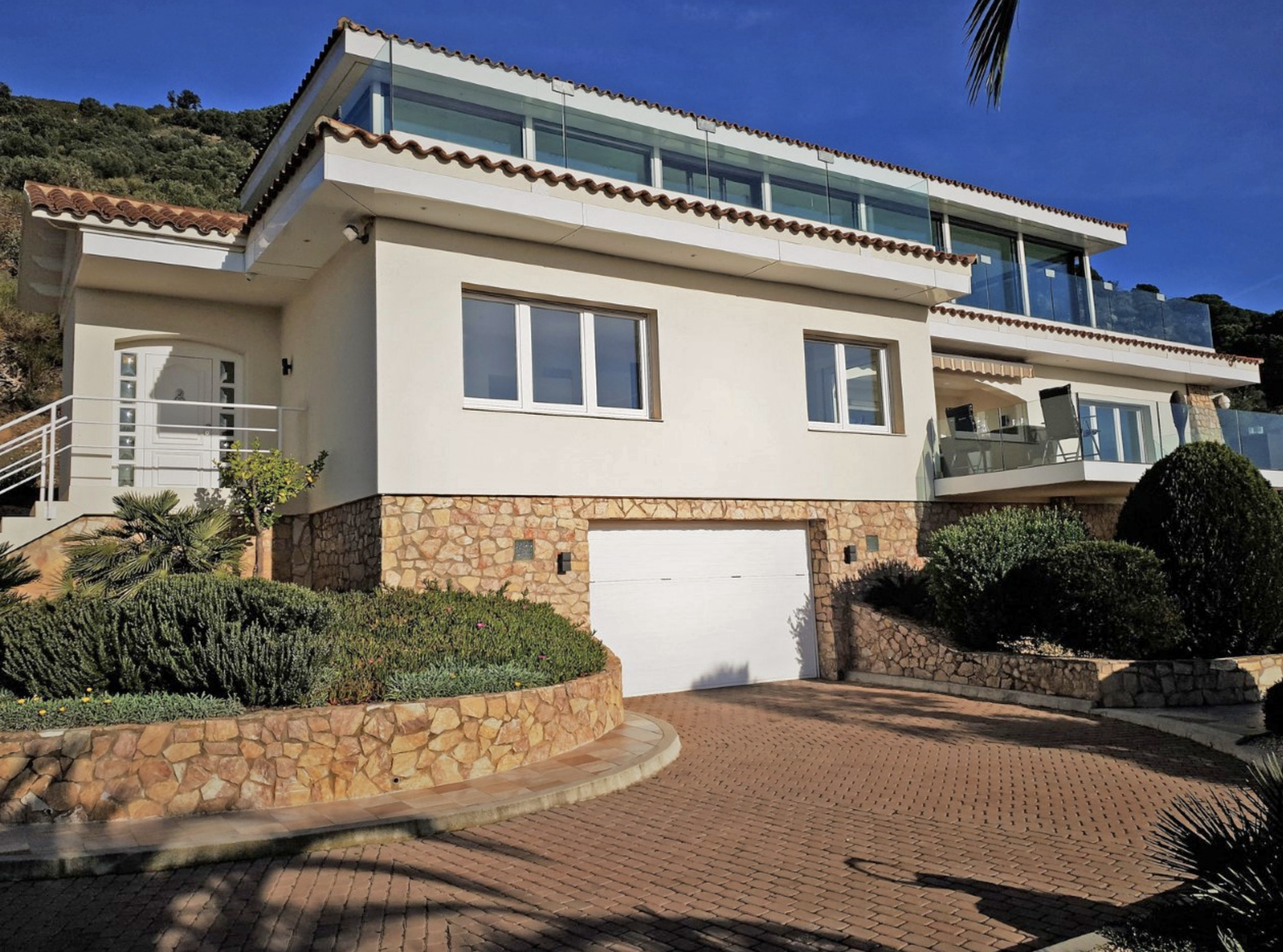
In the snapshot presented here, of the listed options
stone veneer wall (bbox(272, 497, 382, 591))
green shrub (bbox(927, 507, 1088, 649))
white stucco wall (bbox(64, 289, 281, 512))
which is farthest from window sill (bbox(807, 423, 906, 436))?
white stucco wall (bbox(64, 289, 281, 512))

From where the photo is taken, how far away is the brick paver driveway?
5289 millimetres

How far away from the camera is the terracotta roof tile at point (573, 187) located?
1178cm

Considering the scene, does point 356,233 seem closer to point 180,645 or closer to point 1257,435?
point 180,645

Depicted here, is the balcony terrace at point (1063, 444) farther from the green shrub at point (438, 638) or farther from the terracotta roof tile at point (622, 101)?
the green shrub at point (438, 638)

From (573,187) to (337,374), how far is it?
431 cm

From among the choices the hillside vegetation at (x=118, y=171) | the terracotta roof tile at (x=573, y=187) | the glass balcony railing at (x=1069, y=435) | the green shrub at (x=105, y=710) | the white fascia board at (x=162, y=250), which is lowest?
the green shrub at (x=105, y=710)

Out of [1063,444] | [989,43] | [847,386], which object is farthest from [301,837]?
[1063,444]

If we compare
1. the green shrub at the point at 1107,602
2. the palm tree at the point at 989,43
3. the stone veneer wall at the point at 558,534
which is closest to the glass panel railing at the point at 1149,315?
the stone veneer wall at the point at 558,534

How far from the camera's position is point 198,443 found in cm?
1542

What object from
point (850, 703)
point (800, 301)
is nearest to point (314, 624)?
point (850, 703)

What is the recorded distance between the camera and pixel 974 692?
13578 millimetres

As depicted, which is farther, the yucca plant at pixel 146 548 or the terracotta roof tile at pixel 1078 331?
the terracotta roof tile at pixel 1078 331

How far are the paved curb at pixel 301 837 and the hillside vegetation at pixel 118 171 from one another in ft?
85.5

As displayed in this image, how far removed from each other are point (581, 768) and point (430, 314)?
6.61 meters
